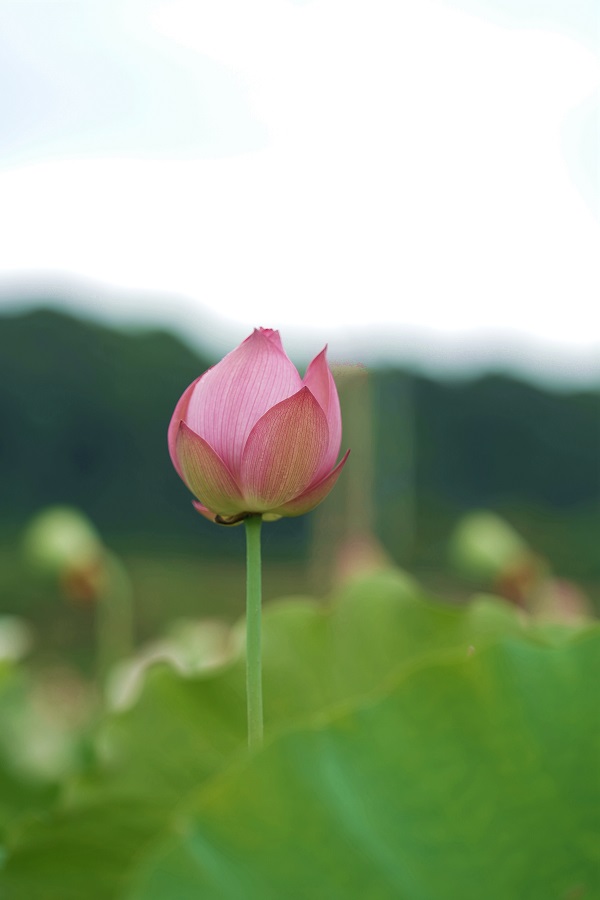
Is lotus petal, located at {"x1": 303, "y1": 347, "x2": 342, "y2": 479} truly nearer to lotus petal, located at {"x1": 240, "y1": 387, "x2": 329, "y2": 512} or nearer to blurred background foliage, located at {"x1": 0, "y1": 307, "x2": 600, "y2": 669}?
lotus petal, located at {"x1": 240, "y1": 387, "x2": 329, "y2": 512}

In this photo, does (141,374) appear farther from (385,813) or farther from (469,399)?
(385,813)

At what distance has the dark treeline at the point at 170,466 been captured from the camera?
2938mm

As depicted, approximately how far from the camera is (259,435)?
24cm

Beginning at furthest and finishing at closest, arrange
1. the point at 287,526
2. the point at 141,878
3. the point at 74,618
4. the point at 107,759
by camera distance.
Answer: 1. the point at 287,526
2. the point at 74,618
3. the point at 107,759
4. the point at 141,878

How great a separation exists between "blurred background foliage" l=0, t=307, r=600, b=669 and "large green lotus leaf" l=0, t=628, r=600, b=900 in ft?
7.81

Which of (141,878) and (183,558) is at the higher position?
(141,878)

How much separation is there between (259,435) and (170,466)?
2.70 metres

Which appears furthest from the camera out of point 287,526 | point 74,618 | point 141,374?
point 141,374

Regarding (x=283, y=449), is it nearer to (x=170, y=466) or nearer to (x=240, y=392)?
(x=240, y=392)

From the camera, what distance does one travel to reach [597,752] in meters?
0.20

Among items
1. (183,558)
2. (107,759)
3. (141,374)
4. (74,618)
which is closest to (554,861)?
(107,759)

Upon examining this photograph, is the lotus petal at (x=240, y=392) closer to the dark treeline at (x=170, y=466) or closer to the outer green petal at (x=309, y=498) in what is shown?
the outer green petal at (x=309, y=498)

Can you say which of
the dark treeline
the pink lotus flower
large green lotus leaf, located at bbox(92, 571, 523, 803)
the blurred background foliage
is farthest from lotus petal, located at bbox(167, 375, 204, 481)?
the dark treeline

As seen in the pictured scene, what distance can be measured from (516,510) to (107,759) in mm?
2924
